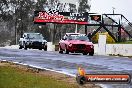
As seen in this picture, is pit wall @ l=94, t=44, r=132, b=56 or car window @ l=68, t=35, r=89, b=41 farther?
pit wall @ l=94, t=44, r=132, b=56

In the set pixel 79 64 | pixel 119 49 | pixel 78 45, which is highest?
pixel 78 45

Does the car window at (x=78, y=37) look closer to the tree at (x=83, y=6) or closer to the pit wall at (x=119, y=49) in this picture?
the pit wall at (x=119, y=49)

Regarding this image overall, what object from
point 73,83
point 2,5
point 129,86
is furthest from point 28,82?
point 2,5

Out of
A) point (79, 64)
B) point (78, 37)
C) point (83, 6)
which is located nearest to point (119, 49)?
point (78, 37)

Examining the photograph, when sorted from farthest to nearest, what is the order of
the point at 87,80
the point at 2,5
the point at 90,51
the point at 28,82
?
the point at 2,5, the point at 90,51, the point at 28,82, the point at 87,80

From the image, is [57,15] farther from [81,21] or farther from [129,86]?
[129,86]

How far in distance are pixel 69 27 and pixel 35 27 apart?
25.9 ft

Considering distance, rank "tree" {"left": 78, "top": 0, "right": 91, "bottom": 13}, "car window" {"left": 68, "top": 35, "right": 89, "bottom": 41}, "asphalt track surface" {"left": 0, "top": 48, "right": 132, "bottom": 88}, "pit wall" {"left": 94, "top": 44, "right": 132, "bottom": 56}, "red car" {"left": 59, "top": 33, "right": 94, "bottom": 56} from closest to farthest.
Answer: "asphalt track surface" {"left": 0, "top": 48, "right": 132, "bottom": 88}
"red car" {"left": 59, "top": 33, "right": 94, "bottom": 56}
"car window" {"left": 68, "top": 35, "right": 89, "bottom": 41}
"pit wall" {"left": 94, "top": 44, "right": 132, "bottom": 56}
"tree" {"left": 78, "top": 0, "right": 91, "bottom": 13}

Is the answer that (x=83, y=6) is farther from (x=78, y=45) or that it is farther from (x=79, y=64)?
(x=79, y=64)

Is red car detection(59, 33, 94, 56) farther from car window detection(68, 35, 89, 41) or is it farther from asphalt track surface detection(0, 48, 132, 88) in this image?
asphalt track surface detection(0, 48, 132, 88)

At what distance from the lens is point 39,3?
10262cm

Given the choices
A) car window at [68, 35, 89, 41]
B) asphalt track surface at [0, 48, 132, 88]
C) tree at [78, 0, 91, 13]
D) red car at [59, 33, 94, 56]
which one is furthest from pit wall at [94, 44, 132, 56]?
tree at [78, 0, 91, 13]

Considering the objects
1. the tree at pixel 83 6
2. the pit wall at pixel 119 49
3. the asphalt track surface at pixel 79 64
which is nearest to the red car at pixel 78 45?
the pit wall at pixel 119 49

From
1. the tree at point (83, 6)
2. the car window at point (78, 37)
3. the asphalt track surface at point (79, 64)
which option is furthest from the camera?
the tree at point (83, 6)
